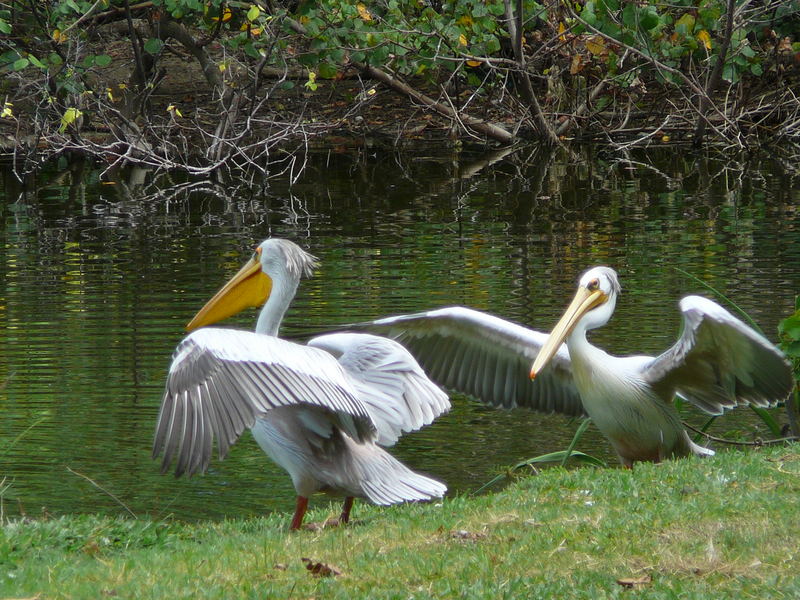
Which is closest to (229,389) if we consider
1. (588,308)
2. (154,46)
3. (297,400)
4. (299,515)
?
(297,400)

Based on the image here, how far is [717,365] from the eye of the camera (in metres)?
5.75

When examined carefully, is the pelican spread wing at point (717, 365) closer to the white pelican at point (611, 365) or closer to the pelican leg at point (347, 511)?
the white pelican at point (611, 365)

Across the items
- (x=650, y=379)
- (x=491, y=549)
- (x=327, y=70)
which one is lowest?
(x=491, y=549)

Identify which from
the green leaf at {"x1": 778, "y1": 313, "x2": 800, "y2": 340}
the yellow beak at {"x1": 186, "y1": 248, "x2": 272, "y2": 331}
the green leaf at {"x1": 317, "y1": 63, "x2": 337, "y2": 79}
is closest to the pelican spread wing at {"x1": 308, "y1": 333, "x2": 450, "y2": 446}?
the yellow beak at {"x1": 186, "y1": 248, "x2": 272, "y2": 331}

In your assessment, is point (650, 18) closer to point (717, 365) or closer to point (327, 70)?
point (327, 70)

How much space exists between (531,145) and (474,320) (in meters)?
12.3

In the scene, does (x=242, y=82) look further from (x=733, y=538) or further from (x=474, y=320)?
(x=733, y=538)

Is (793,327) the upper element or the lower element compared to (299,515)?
upper

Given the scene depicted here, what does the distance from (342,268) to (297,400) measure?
6334mm

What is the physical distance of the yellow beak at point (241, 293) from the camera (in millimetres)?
6039

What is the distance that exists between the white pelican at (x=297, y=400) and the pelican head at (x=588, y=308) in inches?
38.0

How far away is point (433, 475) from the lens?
6.29m

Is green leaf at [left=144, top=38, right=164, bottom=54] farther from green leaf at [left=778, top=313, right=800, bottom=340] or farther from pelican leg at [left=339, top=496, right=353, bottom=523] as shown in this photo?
pelican leg at [left=339, top=496, right=353, bottom=523]

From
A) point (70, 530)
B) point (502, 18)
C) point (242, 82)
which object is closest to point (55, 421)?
point (70, 530)
